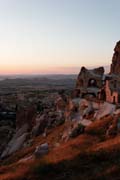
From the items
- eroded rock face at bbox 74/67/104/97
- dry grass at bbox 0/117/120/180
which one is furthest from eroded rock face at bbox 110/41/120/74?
dry grass at bbox 0/117/120/180

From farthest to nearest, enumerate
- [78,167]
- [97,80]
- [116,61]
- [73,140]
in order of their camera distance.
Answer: [116,61]
[97,80]
[73,140]
[78,167]

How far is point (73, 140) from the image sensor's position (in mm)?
33188

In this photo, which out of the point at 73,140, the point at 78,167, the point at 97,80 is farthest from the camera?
the point at 97,80

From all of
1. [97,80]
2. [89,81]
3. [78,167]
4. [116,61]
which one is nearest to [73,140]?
[78,167]

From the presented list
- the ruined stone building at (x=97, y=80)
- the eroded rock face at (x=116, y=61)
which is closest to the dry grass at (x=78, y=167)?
the ruined stone building at (x=97, y=80)

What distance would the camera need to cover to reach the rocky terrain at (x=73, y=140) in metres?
22.5

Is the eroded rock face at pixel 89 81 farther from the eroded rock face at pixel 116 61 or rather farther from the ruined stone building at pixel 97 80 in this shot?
the eroded rock face at pixel 116 61

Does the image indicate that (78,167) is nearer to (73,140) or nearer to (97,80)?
(73,140)

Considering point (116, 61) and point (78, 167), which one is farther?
point (116, 61)

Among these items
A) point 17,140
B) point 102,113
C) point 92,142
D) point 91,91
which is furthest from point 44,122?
point 92,142

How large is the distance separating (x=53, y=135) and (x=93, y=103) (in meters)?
7.03

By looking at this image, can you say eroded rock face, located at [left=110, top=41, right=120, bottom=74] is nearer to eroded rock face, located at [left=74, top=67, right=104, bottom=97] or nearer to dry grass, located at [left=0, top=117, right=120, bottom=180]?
eroded rock face, located at [left=74, top=67, right=104, bottom=97]

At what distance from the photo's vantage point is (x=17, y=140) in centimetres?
5388

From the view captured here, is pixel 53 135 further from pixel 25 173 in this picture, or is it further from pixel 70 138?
pixel 25 173
